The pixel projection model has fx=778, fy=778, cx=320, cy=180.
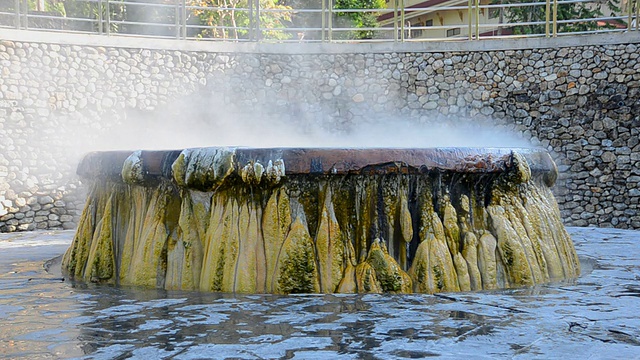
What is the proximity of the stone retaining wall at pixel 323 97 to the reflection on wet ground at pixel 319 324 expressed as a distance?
6639 millimetres

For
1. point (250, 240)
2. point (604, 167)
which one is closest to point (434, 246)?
point (250, 240)

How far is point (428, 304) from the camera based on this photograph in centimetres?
382

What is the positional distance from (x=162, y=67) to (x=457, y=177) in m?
8.54

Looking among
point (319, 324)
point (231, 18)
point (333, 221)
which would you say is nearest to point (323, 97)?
point (333, 221)

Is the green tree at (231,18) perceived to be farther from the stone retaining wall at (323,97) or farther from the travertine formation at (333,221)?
the travertine formation at (333,221)

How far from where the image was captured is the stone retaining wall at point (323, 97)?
10.8 m

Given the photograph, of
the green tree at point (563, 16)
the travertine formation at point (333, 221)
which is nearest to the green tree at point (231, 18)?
the green tree at point (563, 16)

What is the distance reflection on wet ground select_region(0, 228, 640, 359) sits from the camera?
9.47 ft

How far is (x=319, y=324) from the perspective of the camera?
11.0 ft

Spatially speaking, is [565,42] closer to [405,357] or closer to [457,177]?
[457,177]

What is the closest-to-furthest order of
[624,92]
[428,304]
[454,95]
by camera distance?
[428,304] → [624,92] → [454,95]

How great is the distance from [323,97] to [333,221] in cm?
861

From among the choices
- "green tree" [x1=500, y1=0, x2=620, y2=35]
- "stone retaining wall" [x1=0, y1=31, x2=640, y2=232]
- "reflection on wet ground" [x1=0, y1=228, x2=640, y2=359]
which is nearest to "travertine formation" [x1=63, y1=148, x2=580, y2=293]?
"reflection on wet ground" [x1=0, y1=228, x2=640, y2=359]

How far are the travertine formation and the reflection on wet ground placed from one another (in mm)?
171
